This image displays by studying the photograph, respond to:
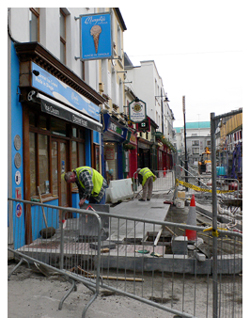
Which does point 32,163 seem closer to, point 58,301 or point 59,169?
point 59,169

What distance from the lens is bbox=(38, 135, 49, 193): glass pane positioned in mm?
7267

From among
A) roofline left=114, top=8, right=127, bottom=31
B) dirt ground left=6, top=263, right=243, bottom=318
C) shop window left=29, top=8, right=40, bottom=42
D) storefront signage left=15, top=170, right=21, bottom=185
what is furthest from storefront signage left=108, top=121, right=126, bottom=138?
dirt ground left=6, top=263, right=243, bottom=318

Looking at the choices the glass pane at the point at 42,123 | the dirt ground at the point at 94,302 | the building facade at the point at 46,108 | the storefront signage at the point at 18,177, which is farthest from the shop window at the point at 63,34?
the dirt ground at the point at 94,302

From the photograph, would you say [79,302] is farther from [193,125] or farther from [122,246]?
[193,125]

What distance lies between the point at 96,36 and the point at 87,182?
5.24m

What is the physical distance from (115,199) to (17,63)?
24.7ft

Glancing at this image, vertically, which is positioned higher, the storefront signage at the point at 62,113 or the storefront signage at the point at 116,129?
the storefront signage at the point at 116,129

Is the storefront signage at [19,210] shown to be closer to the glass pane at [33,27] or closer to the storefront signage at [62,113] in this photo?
the storefront signage at [62,113]

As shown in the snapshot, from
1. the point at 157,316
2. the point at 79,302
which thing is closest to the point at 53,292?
the point at 79,302

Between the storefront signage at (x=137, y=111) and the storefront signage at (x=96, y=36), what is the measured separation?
8344 millimetres

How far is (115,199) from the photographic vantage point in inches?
480

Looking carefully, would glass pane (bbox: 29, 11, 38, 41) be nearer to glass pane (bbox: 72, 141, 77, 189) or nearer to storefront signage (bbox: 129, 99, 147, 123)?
glass pane (bbox: 72, 141, 77, 189)

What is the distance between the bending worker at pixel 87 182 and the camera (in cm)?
605
